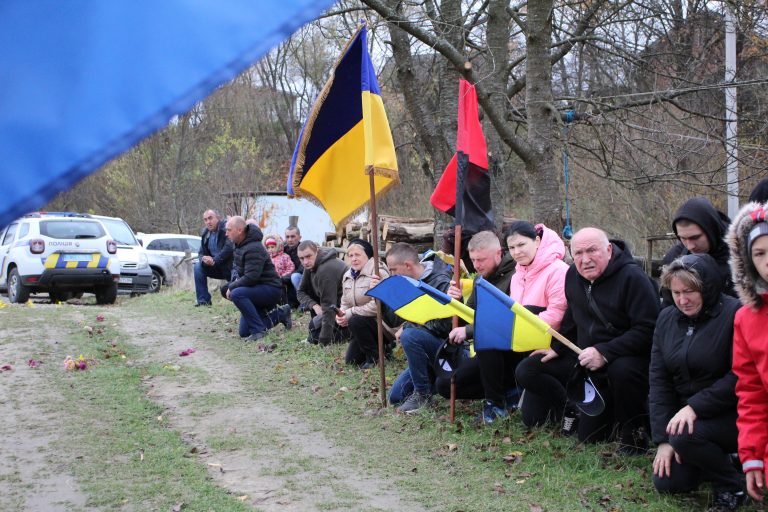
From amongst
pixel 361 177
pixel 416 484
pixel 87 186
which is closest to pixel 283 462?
pixel 416 484

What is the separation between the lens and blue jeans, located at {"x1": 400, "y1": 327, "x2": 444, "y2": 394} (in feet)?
24.8

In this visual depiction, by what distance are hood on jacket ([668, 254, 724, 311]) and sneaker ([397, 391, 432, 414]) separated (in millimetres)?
3135

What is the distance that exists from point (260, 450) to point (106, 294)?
13.5m

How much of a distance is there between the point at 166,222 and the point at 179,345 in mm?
25306

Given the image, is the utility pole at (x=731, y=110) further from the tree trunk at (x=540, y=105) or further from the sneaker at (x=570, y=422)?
the sneaker at (x=570, y=422)

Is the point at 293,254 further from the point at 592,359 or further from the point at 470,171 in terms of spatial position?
the point at 592,359

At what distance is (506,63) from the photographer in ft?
40.3

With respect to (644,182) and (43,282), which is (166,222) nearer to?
(43,282)

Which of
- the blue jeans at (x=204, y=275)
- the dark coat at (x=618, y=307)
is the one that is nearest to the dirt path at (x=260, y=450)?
the dark coat at (x=618, y=307)

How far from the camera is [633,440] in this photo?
19.5ft

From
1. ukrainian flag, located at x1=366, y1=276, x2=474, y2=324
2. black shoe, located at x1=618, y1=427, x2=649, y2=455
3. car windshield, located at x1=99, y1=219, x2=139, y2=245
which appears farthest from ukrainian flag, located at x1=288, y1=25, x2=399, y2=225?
car windshield, located at x1=99, y1=219, x2=139, y2=245

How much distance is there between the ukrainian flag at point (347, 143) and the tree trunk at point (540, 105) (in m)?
3.24

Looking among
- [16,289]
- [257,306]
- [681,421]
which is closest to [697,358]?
[681,421]

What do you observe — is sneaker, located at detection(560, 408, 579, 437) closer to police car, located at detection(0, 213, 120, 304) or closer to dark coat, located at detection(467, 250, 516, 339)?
dark coat, located at detection(467, 250, 516, 339)
